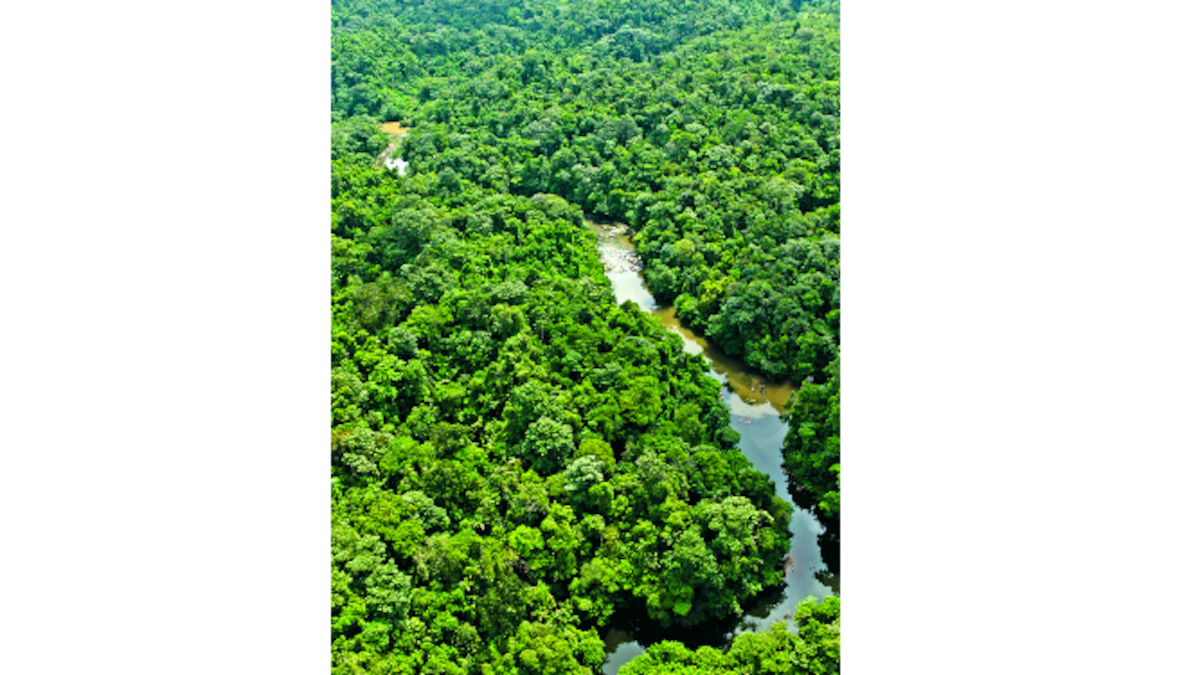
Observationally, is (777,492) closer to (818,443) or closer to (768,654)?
(818,443)

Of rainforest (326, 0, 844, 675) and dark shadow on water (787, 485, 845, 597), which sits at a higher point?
rainforest (326, 0, 844, 675)

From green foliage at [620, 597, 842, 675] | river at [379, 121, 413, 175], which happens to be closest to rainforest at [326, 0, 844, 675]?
green foliage at [620, 597, 842, 675]

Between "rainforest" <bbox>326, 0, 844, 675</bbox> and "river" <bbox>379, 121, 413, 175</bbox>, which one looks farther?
"river" <bbox>379, 121, 413, 175</bbox>

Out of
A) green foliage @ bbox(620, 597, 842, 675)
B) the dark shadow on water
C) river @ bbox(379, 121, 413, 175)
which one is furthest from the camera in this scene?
river @ bbox(379, 121, 413, 175)

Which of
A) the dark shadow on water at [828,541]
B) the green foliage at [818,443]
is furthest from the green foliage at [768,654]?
the green foliage at [818,443]

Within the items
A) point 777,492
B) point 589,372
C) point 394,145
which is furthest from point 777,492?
point 394,145

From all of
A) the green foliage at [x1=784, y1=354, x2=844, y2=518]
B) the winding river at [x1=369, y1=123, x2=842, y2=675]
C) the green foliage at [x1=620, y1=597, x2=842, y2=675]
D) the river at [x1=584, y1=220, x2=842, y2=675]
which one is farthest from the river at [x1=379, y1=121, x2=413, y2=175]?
the green foliage at [x1=620, y1=597, x2=842, y2=675]

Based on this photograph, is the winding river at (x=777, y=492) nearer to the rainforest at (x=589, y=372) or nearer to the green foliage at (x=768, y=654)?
the rainforest at (x=589, y=372)

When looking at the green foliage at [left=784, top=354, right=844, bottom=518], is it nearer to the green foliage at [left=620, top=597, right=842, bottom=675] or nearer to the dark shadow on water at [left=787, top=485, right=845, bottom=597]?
the dark shadow on water at [left=787, top=485, right=845, bottom=597]

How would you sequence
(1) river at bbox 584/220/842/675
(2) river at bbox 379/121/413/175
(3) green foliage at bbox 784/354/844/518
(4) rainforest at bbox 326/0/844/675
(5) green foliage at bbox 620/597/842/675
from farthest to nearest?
(2) river at bbox 379/121/413/175, (3) green foliage at bbox 784/354/844/518, (1) river at bbox 584/220/842/675, (4) rainforest at bbox 326/0/844/675, (5) green foliage at bbox 620/597/842/675
